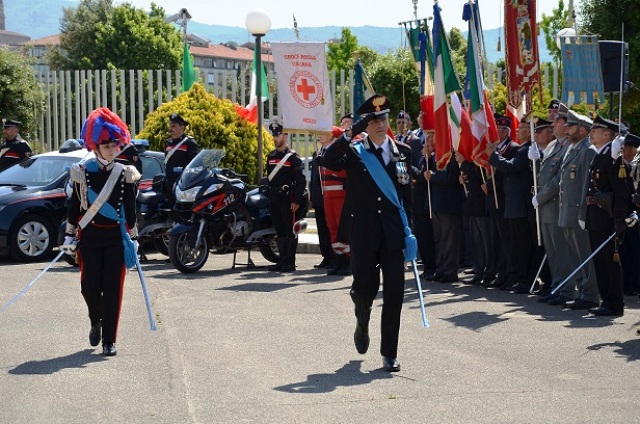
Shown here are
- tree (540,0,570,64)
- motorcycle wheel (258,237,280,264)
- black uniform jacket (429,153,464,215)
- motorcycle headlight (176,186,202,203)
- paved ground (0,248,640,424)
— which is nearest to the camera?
paved ground (0,248,640,424)

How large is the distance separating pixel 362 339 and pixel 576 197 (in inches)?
155

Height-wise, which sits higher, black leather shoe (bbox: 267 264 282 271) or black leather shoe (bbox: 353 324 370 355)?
black leather shoe (bbox: 267 264 282 271)

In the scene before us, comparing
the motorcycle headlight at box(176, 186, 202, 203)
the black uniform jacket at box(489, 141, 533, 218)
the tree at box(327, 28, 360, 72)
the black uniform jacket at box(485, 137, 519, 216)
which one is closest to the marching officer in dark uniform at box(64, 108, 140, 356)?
the black uniform jacket at box(489, 141, 533, 218)

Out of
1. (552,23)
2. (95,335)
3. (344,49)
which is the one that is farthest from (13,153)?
(344,49)

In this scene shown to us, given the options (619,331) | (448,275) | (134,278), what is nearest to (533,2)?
(448,275)

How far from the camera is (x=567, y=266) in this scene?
12969 millimetres

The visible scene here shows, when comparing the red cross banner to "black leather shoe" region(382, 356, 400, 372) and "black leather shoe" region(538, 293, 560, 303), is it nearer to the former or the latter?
"black leather shoe" region(538, 293, 560, 303)

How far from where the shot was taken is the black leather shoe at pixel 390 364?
29.1ft

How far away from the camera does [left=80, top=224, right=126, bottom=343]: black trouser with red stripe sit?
991 centimetres

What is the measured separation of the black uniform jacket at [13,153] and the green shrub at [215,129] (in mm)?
3289

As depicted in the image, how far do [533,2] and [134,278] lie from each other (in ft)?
19.1

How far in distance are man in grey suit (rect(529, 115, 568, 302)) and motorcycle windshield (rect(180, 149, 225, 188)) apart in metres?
4.83

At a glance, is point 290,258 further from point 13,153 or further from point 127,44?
point 127,44

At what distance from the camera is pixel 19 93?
1129 inches
